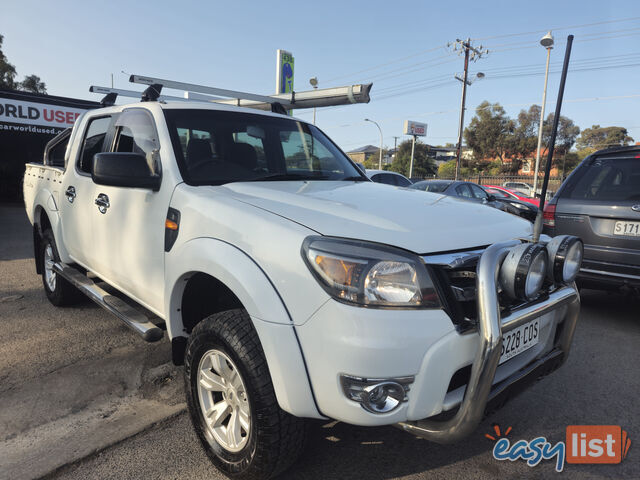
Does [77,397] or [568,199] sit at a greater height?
[568,199]

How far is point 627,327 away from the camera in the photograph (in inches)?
164

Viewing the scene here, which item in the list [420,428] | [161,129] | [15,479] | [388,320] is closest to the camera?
[388,320]

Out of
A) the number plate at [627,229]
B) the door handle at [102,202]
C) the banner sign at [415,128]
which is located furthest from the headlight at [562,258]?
the banner sign at [415,128]

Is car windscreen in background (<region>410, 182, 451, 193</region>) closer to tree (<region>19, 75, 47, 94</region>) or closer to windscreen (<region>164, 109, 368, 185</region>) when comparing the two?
windscreen (<region>164, 109, 368, 185</region>)

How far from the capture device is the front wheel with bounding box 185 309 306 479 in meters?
1.71

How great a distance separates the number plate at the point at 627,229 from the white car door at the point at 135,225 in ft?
12.1

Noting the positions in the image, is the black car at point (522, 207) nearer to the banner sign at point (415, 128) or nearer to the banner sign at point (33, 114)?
the banner sign at point (33, 114)

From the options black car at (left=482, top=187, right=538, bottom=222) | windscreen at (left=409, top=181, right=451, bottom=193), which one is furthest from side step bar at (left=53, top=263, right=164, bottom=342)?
windscreen at (left=409, top=181, right=451, bottom=193)

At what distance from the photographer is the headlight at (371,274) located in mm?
1554

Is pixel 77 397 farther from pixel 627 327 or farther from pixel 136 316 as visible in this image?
pixel 627 327

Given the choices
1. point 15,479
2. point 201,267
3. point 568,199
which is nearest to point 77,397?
point 15,479

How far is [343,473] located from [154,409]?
3.98ft

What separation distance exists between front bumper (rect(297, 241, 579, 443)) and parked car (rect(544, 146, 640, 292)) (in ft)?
9.20

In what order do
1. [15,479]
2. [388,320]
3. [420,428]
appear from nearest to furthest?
[388,320] → [420,428] → [15,479]
